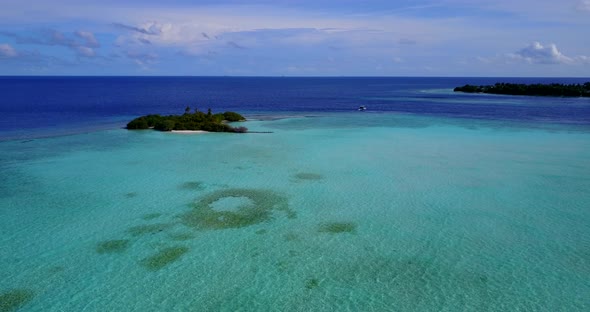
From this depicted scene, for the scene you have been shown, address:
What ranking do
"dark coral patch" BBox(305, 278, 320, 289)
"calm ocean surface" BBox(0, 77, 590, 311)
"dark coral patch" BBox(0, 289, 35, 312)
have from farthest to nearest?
1. "dark coral patch" BBox(305, 278, 320, 289)
2. "calm ocean surface" BBox(0, 77, 590, 311)
3. "dark coral patch" BBox(0, 289, 35, 312)

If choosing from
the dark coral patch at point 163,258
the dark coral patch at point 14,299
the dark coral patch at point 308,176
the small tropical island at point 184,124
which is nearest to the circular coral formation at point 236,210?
the dark coral patch at point 163,258

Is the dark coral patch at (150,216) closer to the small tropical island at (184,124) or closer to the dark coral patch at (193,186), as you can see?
the dark coral patch at (193,186)

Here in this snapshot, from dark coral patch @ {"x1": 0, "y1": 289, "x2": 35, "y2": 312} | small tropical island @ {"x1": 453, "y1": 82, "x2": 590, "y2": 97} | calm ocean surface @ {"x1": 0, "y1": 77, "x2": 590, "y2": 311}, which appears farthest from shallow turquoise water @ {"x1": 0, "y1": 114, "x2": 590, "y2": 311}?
small tropical island @ {"x1": 453, "y1": 82, "x2": 590, "y2": 97}

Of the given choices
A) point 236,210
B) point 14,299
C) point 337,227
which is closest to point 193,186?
point 236,210

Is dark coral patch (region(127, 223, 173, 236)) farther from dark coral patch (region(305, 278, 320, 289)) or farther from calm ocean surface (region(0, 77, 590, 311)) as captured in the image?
dark coral patch (region(305, 278, 320, 289))

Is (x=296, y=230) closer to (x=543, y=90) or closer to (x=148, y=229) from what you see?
(x=148, y=229)

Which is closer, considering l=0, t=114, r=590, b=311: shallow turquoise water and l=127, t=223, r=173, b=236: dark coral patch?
l=0, t=114, r=590, b=311: shallow turquoise water
